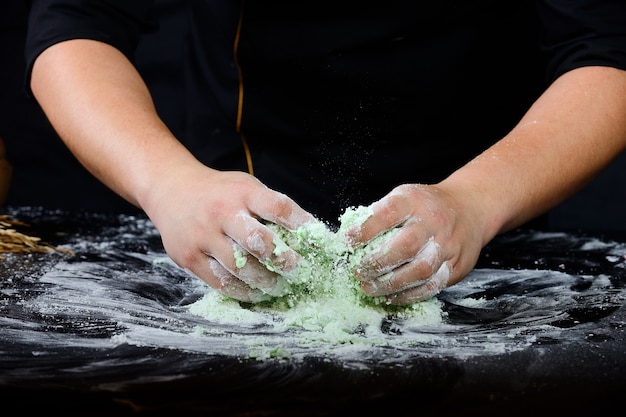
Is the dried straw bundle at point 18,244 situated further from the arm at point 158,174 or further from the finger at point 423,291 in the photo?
the finger at point 423,291

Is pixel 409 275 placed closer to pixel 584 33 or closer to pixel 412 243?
pixel 412 243

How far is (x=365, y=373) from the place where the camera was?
75cm

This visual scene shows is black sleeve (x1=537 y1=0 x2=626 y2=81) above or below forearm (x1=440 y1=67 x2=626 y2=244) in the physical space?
above

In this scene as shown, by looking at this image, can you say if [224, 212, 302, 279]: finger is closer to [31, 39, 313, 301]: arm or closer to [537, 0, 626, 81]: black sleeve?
[31, 39, 313, 301]: arm

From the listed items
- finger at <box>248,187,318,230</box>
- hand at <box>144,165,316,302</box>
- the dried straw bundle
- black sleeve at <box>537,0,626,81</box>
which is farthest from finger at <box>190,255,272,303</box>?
black sleeve at <box>537,0,626,81</box>

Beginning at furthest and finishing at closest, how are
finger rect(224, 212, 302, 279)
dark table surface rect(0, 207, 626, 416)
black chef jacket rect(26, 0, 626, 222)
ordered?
black chef jacket rect(26, 0, 626, 222) → finger rect(224, 212, 302, 279) → dark table surface rect(0, 207, 626, 416)

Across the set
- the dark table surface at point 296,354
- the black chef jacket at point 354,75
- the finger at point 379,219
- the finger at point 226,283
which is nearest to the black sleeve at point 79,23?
the black chef jacket at point 354,75

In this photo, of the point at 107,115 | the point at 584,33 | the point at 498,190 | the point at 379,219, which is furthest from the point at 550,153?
the point at 107,115

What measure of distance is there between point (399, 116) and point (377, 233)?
0.60m

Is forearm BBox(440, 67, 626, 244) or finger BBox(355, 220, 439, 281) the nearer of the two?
finger BBox(355, 220, 439, 281)

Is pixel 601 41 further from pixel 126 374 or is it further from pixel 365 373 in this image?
pixel 126 374

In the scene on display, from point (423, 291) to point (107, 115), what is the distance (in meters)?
0.60

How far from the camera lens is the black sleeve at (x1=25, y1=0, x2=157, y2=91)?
4.55ft

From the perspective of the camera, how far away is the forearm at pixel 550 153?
1.12 metres
